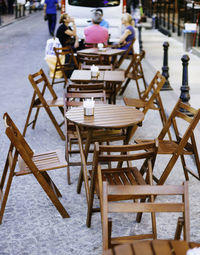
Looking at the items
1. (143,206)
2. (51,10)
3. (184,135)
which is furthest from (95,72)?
(51,10)

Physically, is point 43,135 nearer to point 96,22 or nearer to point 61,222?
point 61,222

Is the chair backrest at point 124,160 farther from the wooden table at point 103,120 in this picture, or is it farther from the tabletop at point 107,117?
the tabletop at point 107,117

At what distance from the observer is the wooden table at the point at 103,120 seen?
486cm

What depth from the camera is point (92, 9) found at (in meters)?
14.9

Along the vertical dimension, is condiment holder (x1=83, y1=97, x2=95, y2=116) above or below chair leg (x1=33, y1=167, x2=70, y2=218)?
above

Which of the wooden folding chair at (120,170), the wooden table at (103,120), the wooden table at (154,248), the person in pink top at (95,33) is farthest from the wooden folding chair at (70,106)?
the person in pink top at (95,33)

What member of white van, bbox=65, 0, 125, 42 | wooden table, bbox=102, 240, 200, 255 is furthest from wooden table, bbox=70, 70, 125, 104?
white van, bbox=65, 0, 125, 42

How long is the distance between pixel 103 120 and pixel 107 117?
153mm

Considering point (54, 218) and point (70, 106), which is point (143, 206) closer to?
point (54, 218)

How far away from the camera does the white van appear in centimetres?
1464

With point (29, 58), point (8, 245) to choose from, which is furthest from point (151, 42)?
point (8, 245)

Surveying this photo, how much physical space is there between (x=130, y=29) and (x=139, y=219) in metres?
8.02

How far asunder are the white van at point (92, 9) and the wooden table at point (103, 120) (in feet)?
31.3

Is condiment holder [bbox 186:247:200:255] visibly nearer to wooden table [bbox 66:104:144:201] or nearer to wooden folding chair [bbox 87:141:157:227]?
wooden folding chair [bbox 87:141:157:227]
